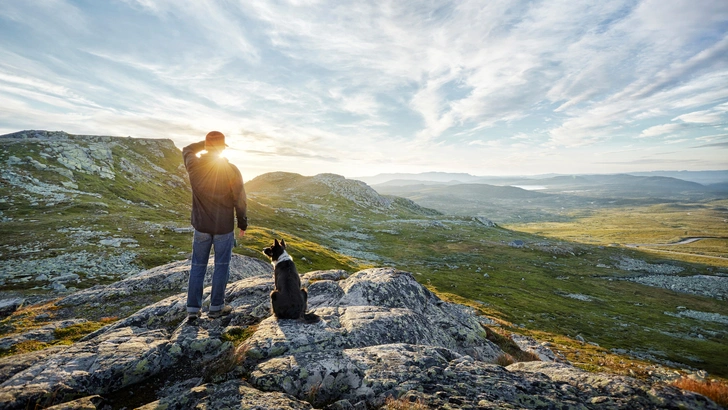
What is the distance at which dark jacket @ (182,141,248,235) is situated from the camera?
9133 millimetres

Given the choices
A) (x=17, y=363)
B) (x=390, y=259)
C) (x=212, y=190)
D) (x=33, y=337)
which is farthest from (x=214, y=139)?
(x=390, y=259)

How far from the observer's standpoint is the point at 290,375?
6.54 meters

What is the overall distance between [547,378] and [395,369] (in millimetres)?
3467

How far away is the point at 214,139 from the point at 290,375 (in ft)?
23.2

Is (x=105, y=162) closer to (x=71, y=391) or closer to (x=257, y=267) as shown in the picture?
(x=257, y=267)

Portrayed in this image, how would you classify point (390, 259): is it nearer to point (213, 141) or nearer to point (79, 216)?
point (79, 216)

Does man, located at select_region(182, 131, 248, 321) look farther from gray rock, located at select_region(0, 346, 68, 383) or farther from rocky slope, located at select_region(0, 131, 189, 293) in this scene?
rocky slope, located at select_region(0, 131, 189, 293)

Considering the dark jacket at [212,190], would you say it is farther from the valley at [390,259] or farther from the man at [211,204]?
the valley at [390,259]

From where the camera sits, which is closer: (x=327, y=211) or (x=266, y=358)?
(x=266, y=358)

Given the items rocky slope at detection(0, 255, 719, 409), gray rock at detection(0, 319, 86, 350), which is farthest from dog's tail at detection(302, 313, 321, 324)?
gray rock at detection(0, 319, 86, 350)

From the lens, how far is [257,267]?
85.7ft

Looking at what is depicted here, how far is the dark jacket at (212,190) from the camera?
30.0ft

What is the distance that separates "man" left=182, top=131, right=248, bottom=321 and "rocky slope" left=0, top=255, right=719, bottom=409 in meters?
1.58

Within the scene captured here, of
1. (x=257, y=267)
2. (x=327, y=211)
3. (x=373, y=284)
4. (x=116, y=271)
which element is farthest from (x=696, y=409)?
(x=327, y=211)
